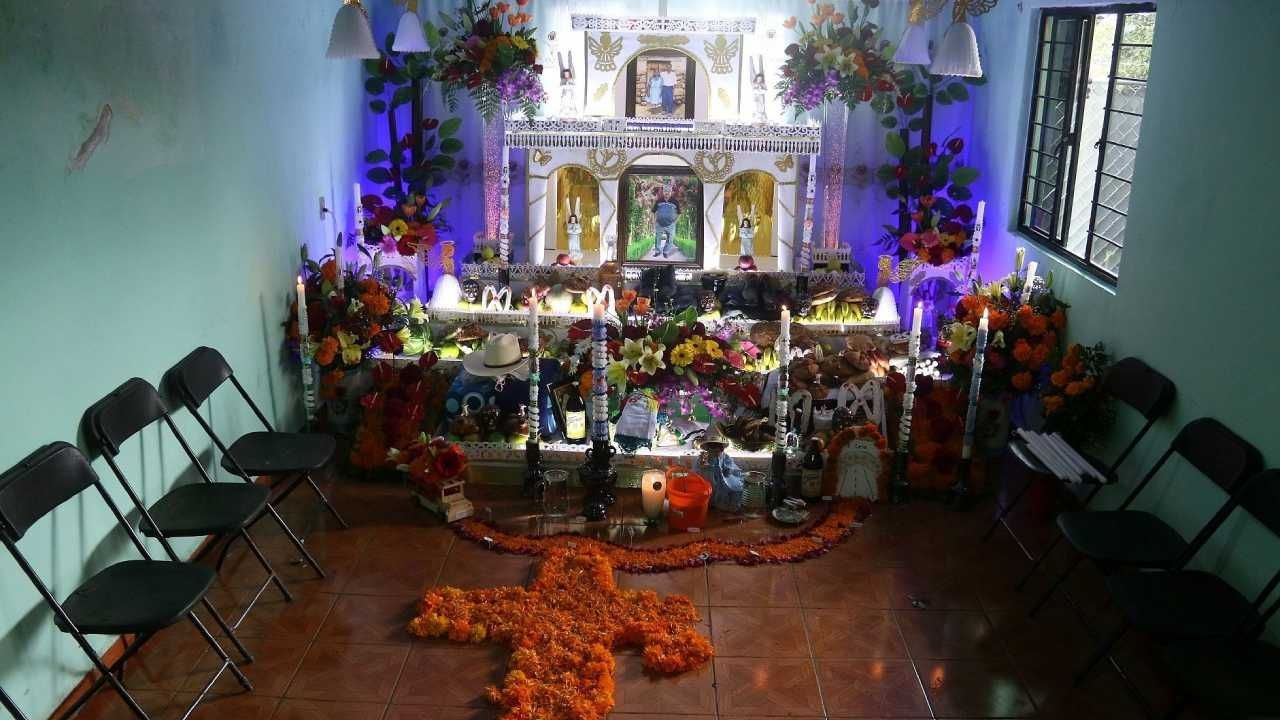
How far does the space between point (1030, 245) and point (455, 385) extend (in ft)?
13.0

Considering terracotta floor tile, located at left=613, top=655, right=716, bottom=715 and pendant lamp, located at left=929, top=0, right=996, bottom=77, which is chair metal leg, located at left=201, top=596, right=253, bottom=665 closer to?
terracotta floor tile, located at left=613, top=655, right=716, bottom=715

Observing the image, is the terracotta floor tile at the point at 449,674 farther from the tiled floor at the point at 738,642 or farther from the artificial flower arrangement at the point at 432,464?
the artificial flower arrangement at the point at 432,464

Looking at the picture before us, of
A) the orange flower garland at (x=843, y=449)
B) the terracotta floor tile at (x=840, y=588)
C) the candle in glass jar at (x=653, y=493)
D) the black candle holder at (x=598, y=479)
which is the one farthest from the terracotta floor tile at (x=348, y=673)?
the orange flower garland at (x=843, y=449)

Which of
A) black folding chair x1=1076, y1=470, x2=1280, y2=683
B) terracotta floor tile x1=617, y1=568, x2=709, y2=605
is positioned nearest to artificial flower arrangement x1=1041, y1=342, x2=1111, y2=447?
black folding chair x1=1076, y1=470, x2=1280, y2=683

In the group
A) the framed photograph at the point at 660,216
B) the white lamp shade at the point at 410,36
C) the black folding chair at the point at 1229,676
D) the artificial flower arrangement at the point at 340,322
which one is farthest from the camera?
the framed photograph at the point at 660,216

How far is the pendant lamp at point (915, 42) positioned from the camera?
7.43 meters

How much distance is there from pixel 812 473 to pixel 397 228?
357 centimetres

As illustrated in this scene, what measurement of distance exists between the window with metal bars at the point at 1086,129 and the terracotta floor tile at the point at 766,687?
3.20 meters

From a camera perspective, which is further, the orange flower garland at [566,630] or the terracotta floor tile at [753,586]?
the terracotta floor tile at [753,586]

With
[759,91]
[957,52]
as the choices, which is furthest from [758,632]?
[759,91]

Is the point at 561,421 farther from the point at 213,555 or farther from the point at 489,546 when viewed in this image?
the point at 213,555

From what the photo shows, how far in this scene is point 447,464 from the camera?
611 cm

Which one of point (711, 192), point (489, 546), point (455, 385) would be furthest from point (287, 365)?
point (711, 192)

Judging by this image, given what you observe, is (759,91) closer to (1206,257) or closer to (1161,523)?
(1206,257)
